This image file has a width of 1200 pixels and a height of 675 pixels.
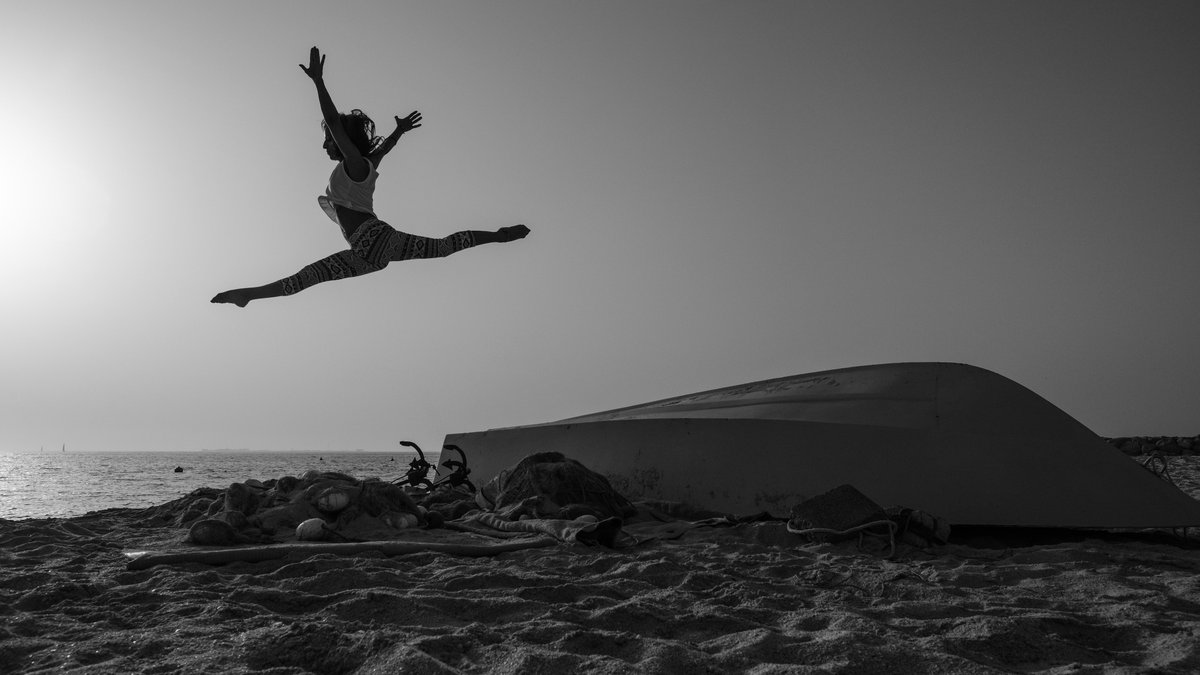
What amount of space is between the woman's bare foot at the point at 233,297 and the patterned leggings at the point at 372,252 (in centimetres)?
31

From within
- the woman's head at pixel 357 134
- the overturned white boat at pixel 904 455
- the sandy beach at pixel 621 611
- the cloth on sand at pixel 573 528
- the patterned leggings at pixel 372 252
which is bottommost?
the sandy beach at pixel 621 611

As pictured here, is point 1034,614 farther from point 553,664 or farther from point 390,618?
point 390,618

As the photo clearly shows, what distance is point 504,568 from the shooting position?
3156 millimetres

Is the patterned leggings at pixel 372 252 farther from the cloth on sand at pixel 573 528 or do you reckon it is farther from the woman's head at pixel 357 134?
the cloth on sand at pixel 573 528

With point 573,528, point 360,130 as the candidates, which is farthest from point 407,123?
point 573,528

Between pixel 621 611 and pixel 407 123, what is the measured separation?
3.42 metres

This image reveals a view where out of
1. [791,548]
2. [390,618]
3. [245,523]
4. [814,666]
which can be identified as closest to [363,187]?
[245,523]

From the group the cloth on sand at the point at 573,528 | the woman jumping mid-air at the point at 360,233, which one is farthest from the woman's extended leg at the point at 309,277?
the cloth on sand at the point at 573,528

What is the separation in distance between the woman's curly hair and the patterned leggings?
49cm

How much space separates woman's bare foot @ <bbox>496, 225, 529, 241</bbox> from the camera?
462 centimetres

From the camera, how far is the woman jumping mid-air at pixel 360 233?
14.7 ft

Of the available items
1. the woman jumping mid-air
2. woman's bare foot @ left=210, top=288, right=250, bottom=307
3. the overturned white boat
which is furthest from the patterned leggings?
the overturned white boat

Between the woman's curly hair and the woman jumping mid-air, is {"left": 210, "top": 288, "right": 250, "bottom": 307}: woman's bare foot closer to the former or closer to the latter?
the woman jumping mid-air

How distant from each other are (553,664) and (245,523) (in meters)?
3.07
